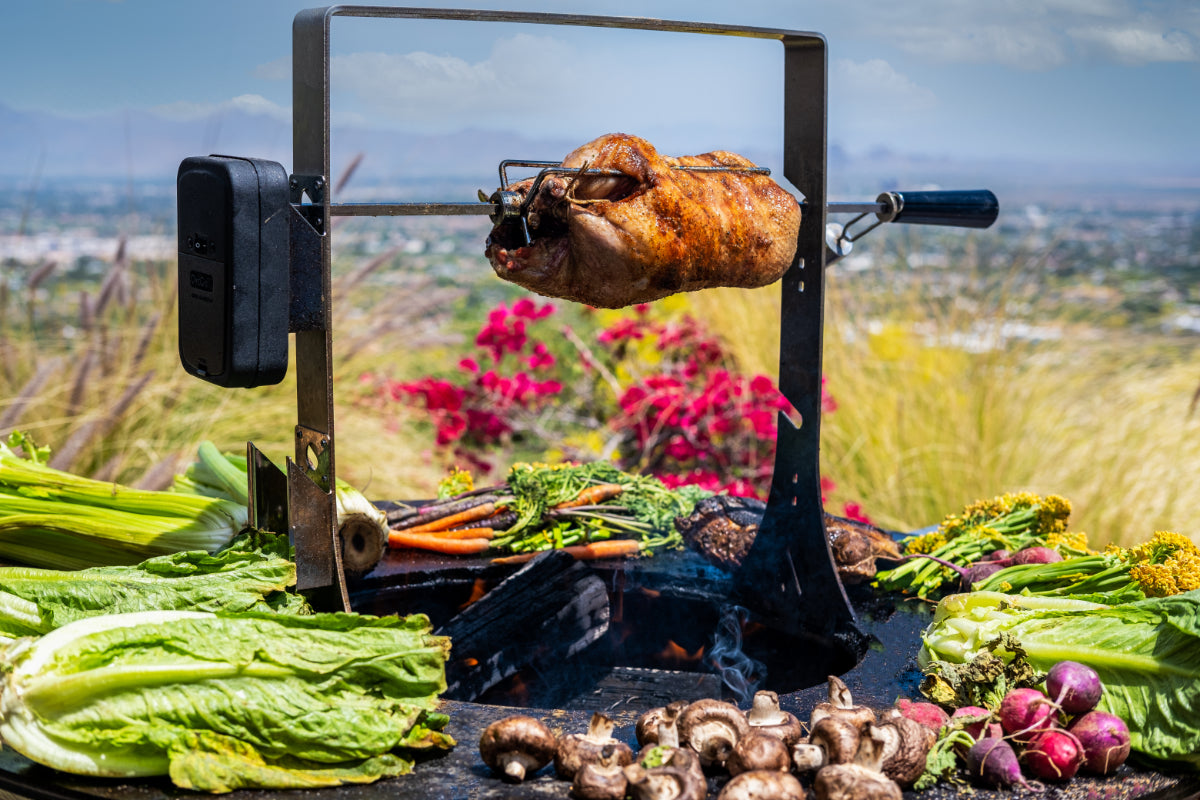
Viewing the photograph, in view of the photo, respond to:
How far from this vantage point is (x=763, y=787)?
178 cm

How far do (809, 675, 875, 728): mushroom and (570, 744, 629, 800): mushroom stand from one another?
1.37 ft

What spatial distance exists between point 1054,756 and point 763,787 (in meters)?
0.60

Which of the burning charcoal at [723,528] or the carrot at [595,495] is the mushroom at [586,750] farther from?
the carrot at [595,495]

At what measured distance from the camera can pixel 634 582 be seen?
3377 millimetres

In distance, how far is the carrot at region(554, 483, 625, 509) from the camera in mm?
3615

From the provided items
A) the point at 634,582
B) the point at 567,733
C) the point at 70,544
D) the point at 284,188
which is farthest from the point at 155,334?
the point at 567,733

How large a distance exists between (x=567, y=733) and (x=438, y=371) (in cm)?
891

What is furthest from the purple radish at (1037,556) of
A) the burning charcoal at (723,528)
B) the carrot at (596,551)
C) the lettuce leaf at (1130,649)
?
the carrot at (596,551)

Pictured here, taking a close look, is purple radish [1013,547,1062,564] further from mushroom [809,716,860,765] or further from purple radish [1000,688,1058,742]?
mushroom [809,716,860,765]

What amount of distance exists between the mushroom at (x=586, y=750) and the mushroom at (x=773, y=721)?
0.87 ft

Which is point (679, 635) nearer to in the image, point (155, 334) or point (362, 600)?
point (362, 600)

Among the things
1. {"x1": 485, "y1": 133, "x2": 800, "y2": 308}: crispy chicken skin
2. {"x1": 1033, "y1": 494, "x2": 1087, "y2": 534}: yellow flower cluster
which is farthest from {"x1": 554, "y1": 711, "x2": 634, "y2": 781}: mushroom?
{"x1": 1033, "y1": 494, "x2": 1087, "y2": 534}: yellow flower cluster

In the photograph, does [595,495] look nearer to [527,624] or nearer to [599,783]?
[527,624]

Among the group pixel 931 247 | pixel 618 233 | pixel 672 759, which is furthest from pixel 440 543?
pixel 931 247
